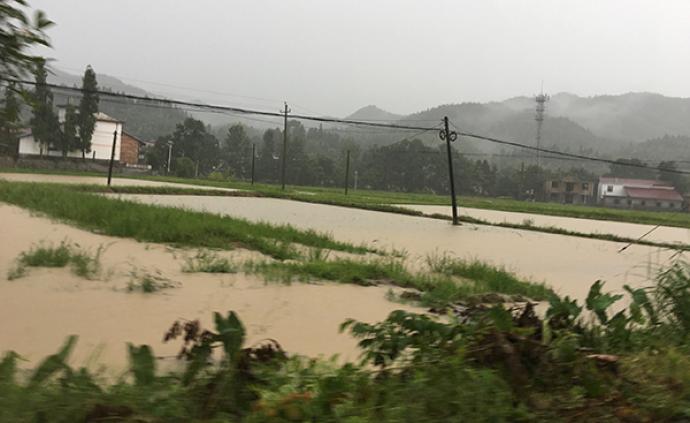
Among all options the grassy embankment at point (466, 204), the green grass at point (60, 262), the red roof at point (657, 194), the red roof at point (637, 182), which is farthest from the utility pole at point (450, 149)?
the red roof at point (637, 182)

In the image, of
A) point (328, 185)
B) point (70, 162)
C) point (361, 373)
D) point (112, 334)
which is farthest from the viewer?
point (328, 185)

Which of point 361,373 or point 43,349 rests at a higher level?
point 361,373

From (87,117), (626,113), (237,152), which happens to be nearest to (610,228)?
(87,117)

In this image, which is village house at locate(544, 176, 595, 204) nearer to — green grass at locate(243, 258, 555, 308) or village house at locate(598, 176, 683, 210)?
village house at locate(598, 176, 683, 210)

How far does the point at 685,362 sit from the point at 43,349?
3970 millimetres

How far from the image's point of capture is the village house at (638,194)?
5145cm

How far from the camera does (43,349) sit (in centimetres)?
363

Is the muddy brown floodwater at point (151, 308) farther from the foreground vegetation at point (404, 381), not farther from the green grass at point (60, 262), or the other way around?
the foreground vegetation at point (404, 381)

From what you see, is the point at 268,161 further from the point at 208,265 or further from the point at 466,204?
the point at 208,265

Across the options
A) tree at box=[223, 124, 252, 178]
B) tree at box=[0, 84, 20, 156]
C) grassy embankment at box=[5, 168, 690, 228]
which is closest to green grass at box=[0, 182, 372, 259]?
tree at box=[0, 84, 20, 156]

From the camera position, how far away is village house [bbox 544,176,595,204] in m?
63.6

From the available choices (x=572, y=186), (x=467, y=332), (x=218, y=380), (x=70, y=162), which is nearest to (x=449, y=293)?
(x=467, y=332)

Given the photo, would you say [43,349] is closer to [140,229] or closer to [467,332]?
[467,332]

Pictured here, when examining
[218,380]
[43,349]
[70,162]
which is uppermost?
[70,162]
